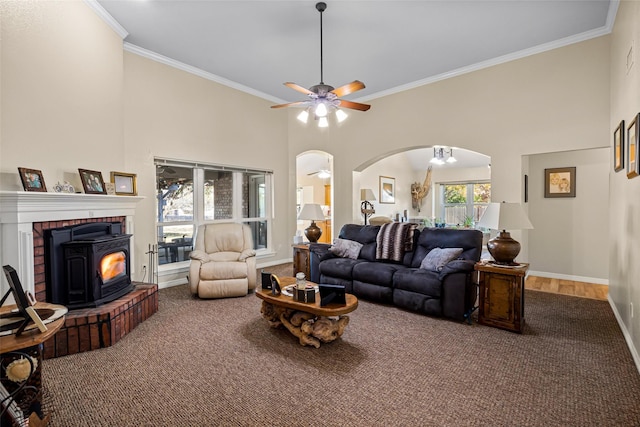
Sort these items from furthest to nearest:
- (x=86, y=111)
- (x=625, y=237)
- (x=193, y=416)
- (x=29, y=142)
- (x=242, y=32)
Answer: (x=242, y=32) < (x=86, y=111) < (x=625, y=237) < (x=29, y=142) < (x=193, y=416)

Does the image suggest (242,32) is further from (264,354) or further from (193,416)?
(193,416)

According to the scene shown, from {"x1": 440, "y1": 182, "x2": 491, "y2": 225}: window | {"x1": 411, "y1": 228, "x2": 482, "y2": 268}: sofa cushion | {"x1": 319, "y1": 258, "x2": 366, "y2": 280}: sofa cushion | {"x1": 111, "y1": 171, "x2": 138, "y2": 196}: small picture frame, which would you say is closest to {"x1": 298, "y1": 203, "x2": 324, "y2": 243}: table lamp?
{"x1": 319, "y1": 258, "x2": 366, "y2": 280}: sofa cushion

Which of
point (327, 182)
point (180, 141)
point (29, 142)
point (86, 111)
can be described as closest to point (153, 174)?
point (180, 141)

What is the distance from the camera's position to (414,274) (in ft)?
11.5

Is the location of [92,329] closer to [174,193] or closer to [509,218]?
[174,193]

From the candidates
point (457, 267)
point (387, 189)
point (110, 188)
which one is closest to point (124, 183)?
point (110, 188)

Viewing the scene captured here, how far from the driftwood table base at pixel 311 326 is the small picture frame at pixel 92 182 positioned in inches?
88.6

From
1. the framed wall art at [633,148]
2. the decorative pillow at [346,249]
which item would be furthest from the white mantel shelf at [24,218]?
the framed wall art at [633,148]

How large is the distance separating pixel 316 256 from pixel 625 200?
333 centimetres

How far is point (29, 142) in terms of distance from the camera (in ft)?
8.80

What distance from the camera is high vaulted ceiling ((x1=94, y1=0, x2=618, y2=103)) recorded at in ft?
10.9

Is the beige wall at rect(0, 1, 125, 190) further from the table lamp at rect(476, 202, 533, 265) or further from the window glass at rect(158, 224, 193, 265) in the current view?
the table lamp at rect(476, 202, 533, 265)

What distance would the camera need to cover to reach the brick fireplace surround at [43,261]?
8.04 ft

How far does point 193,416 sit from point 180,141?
396cm
